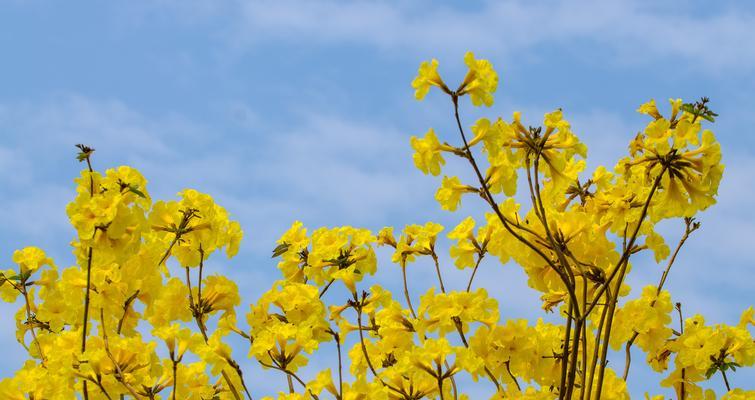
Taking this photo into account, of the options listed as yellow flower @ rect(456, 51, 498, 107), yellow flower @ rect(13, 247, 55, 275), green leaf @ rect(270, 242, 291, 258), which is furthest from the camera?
yellow flower @ rect(13, 247, 55, 275)

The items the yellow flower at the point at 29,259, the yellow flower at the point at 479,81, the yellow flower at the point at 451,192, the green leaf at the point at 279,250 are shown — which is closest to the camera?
the yellow flower at the point at 479,81

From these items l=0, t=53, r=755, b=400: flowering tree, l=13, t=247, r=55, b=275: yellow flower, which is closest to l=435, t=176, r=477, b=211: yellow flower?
l=0, t=53, r=755, b=400: flowering tree

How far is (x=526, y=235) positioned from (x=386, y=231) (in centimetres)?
74

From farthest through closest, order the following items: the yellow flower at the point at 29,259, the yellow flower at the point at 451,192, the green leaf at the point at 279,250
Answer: the yellow flower at the point at 29,259, the green leaf at the point at 279,250, the yellow flower at the point at 451,192

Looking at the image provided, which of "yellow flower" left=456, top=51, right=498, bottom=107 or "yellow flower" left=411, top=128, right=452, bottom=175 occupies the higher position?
"yellow flower" left=456, top=51, right=498, bottom=107

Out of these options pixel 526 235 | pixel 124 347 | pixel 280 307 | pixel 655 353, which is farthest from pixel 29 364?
pixel 655 353

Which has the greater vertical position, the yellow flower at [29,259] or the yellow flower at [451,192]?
the yellow flower at [29,259]

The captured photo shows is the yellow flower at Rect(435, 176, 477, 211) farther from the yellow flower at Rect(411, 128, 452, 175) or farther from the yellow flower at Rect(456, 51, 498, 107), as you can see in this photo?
the yellow flower at Rect(456, 51, 498, 107)

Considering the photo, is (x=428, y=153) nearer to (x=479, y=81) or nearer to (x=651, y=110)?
(x=479, y=81)

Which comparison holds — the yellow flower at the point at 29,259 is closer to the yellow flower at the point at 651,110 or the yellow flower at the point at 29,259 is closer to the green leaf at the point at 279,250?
the green leaf at the point at 279,250

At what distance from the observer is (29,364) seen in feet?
12.4

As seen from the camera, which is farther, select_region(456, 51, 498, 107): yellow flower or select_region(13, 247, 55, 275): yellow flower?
select_region(13, 247, 55, 275): yellow flower

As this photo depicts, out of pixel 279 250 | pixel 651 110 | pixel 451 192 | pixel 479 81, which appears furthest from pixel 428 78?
pixel 651 110

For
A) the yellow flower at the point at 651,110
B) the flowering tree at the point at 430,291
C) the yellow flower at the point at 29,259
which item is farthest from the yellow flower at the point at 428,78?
the yellow flower at the point at 29,259
